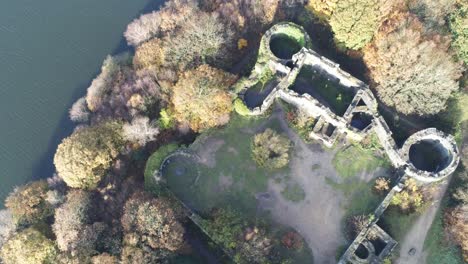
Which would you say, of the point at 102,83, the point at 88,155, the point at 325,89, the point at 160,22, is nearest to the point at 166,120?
the point at 88,155

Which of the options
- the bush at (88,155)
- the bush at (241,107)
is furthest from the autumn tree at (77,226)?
the bush at (241,107)

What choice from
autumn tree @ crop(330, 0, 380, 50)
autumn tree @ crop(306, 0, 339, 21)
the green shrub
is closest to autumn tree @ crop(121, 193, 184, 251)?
the green shrub

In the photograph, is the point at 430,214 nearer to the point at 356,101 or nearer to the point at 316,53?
the point at 356,101

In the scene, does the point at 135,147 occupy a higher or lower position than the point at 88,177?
higher

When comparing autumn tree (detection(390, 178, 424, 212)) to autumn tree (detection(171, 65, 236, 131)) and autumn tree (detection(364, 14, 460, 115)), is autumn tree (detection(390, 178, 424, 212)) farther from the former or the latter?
autumn tree (detection(171, 65, 236, 131))

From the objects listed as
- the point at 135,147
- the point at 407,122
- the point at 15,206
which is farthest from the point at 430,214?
the point at 15,206

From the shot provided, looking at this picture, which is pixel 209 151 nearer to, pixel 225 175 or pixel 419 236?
pixel 225 175
